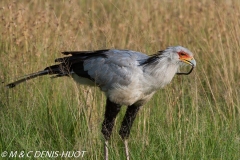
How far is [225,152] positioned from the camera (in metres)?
4.78

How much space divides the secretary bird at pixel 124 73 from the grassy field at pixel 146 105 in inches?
5.3

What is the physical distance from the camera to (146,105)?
225 inches

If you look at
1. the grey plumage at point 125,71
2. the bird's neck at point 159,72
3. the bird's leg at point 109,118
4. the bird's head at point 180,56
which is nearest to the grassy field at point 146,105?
the bird's leg at point 109,118

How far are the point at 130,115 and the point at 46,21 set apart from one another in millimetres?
1911

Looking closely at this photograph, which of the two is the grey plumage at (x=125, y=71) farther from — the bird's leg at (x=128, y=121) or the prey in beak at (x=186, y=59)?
the bird's leg at (x=128, y=121)

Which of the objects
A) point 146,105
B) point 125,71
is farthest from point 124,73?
point 146,105

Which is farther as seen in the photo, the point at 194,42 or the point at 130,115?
the point at 194,42

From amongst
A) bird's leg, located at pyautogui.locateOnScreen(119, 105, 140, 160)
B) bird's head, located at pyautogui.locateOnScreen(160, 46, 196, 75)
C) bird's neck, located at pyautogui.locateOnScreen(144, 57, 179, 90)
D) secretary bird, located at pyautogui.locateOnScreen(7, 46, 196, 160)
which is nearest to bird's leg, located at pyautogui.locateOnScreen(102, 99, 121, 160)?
secretary bird, located at pyautogui.locateOnScreen(7, 46, 196, 160)

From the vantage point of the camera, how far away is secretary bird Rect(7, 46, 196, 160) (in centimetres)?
491

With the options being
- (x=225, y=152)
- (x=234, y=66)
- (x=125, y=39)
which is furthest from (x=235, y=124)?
(x=125, y=39)

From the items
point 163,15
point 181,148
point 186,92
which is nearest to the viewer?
point 181,148

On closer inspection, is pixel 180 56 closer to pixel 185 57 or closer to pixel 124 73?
pixel 185 57

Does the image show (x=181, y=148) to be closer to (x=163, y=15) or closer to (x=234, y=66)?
(x=234, y=66)

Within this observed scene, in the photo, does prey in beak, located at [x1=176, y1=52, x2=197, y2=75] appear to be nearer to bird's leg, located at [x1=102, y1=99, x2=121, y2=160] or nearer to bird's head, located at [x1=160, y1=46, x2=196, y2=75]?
bird's head, located at [x1=160, y1=46, x2=196, y2=75]
